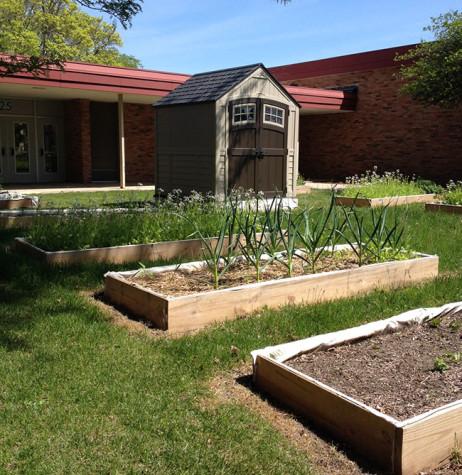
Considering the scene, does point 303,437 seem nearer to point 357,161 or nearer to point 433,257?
point 433,257

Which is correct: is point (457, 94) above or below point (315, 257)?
above

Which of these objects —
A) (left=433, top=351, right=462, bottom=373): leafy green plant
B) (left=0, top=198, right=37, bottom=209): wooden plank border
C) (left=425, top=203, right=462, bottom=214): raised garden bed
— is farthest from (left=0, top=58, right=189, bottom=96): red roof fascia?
(left=433, top=351, right=462, bottom=373): leafy green plant

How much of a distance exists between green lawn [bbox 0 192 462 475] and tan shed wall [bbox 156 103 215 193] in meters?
6.00

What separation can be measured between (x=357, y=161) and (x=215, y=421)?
2127 centimetres

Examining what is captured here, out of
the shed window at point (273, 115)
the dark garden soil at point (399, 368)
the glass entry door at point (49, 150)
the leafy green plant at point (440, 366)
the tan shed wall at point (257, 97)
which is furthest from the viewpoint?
the glass entry door at point (49, 150)

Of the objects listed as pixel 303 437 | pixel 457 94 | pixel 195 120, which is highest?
pixel 457 94

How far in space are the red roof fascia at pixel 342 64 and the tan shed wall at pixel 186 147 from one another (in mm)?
11224

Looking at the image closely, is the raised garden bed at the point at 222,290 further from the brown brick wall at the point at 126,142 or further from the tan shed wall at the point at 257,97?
the brown brick wall at the point at 126,142

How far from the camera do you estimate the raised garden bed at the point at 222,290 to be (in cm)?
468

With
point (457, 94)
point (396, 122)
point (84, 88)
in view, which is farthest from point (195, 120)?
point (396, 122)

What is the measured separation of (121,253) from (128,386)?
3330mm

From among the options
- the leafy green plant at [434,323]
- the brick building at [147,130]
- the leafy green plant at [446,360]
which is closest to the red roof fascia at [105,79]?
the brick building at [147,130]

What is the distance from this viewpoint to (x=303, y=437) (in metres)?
3.15

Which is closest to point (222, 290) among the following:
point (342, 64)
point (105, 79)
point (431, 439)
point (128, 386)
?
point (128, 386)
